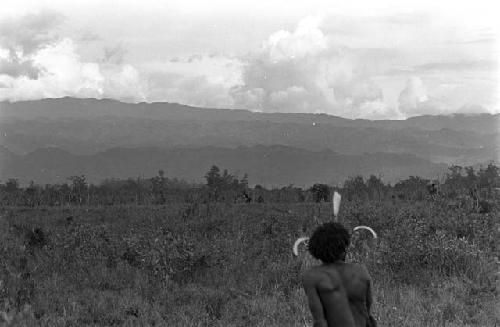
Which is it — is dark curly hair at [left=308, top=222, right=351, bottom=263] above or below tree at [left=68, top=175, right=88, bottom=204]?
above

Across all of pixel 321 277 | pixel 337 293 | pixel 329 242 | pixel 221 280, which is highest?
pixel 329 242

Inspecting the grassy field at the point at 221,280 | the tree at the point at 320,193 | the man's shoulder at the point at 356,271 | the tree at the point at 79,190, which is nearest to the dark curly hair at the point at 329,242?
the man's shoulder at the point at 356,271

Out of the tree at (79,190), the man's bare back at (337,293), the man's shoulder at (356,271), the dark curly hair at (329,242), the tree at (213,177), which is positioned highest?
the dark curly hair at (329,242)

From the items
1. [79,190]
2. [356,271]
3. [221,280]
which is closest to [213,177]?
[79,190]

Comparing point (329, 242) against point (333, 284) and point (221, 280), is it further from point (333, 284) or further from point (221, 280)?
point (221, 280)

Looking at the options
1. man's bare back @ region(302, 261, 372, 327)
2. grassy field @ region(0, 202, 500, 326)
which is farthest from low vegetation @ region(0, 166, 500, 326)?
man's bare back @ region(302, 261, 372, 327)

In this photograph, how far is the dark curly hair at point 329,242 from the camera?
15.0ft

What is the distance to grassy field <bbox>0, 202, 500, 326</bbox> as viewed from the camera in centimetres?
918

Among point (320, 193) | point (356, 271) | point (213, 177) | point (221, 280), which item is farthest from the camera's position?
point (213, 177)

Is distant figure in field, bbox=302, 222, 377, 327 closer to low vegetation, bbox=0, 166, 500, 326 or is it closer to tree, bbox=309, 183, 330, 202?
low vegetation, bbox=0, 166, 500, 326

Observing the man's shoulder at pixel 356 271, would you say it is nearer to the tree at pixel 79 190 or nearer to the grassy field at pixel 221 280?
the grassy field at pixel 221 280

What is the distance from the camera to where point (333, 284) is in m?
4.59

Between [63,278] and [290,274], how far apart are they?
4.39 m

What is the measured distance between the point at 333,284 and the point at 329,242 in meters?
0.32
